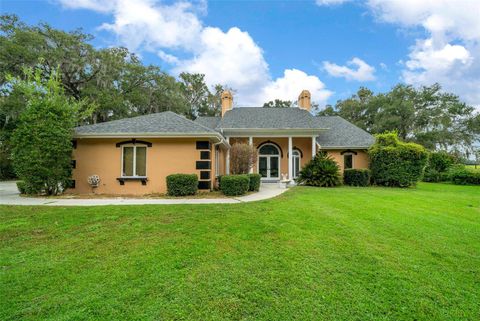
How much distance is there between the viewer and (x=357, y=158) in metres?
17.2

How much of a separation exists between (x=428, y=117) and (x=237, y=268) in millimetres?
31371

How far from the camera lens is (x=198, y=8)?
11.6 m

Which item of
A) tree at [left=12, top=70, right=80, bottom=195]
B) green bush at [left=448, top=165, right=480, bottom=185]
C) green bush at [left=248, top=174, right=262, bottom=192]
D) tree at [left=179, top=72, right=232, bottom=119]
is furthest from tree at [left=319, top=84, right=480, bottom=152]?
tree at [left=12, top=70, right=80, bottom=195]

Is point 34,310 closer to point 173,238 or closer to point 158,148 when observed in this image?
point 173,238

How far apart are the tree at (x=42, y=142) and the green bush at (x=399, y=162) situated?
1659cm

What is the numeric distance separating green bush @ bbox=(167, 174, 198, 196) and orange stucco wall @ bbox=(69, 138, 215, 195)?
31.7 inches

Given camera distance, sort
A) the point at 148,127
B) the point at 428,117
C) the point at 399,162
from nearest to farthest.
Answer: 1. the point at 148,127
2. the point at 399,162
3. the point at 428,117

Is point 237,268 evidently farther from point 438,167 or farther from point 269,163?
point 438,167

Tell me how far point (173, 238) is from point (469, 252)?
507 centimetres

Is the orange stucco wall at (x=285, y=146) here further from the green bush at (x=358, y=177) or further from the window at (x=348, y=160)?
the green bush at (x=358, y=177)

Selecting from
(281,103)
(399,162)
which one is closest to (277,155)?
(399,162)

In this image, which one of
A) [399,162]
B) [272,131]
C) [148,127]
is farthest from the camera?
[272,131]

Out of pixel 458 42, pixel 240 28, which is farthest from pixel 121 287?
pixel 458 42

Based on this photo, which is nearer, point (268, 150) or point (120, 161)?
point (120, 161)
